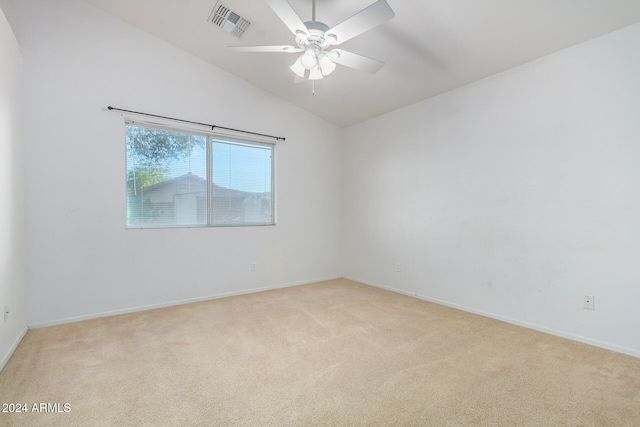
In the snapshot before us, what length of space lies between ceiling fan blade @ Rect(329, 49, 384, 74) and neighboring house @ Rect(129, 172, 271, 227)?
92.6 inches

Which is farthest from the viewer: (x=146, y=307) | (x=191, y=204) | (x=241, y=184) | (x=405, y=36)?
(x=241, y=184)

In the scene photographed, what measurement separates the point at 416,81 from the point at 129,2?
3064mm

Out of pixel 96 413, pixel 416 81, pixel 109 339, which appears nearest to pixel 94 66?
pixel 109 339

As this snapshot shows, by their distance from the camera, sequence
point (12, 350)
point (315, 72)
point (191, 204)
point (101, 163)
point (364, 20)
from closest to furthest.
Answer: point (364, 20) → point (12, 350) → point (315, 72) → point (101, 163) → point (191, 204)

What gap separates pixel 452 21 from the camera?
7.95 feet

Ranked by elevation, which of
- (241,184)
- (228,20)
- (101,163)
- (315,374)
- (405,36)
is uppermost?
(228,20)

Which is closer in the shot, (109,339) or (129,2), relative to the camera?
(109,339)

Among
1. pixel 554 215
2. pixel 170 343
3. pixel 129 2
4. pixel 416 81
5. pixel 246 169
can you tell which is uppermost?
pixel 129 2

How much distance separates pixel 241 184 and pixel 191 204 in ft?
2.40

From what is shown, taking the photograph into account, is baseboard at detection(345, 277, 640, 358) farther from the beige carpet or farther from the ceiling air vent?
the ceiling air vent

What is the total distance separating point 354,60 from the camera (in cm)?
232

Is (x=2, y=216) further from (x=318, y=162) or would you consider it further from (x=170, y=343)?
(x=318, y=162)

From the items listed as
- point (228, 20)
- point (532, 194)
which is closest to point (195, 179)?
point (228, 20)

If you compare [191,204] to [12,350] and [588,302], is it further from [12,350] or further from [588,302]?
[588,302]
